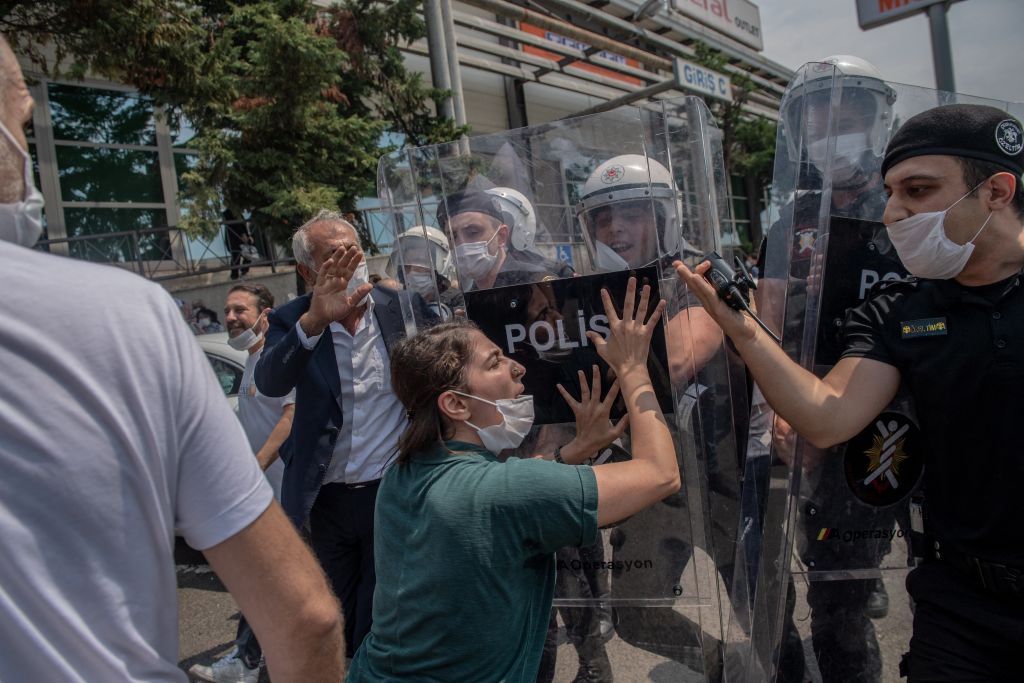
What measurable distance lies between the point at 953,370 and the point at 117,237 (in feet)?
47.8

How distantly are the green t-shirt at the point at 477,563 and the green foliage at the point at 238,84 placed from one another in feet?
29.1

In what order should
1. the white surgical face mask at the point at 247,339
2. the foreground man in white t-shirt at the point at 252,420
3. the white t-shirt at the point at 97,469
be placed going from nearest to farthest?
the white t-shirt at the point at 97,469 < the foreground man in white t-shirt at the point at 252,420 < the white surgical face mask at the point at 247,339

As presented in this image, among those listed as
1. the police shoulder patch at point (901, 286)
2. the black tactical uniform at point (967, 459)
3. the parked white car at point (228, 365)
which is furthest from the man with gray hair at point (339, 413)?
the parked white car at point (228, 365)

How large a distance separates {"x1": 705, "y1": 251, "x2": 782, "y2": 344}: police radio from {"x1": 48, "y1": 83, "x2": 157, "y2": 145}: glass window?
14508 millimetres

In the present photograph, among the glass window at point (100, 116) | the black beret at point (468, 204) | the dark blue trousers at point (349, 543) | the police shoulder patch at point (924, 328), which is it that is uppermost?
the glass window at point (100, 116)

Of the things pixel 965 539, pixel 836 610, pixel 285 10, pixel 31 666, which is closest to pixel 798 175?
pixel 965 539

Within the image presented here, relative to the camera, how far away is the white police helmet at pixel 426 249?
7.53 ft

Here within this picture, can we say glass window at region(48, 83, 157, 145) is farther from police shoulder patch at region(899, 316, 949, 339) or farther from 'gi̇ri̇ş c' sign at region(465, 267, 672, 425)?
police shoulder patch at region(899, 316, 949, 339)

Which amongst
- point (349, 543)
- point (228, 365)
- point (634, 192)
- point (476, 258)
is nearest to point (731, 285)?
point (634, 192)

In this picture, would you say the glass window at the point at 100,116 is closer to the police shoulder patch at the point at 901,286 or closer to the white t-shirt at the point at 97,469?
the police shoulder patch at the point at 901,286

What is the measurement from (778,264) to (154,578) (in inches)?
68.7

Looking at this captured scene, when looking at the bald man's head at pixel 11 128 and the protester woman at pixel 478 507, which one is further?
the protester woman at pixel 478 507

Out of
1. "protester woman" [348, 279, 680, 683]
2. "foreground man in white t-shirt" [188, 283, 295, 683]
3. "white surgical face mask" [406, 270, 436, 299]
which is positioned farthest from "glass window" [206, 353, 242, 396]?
"protester woman" [348, 279, 680, 683]

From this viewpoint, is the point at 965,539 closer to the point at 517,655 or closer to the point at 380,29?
the point at 517,655
